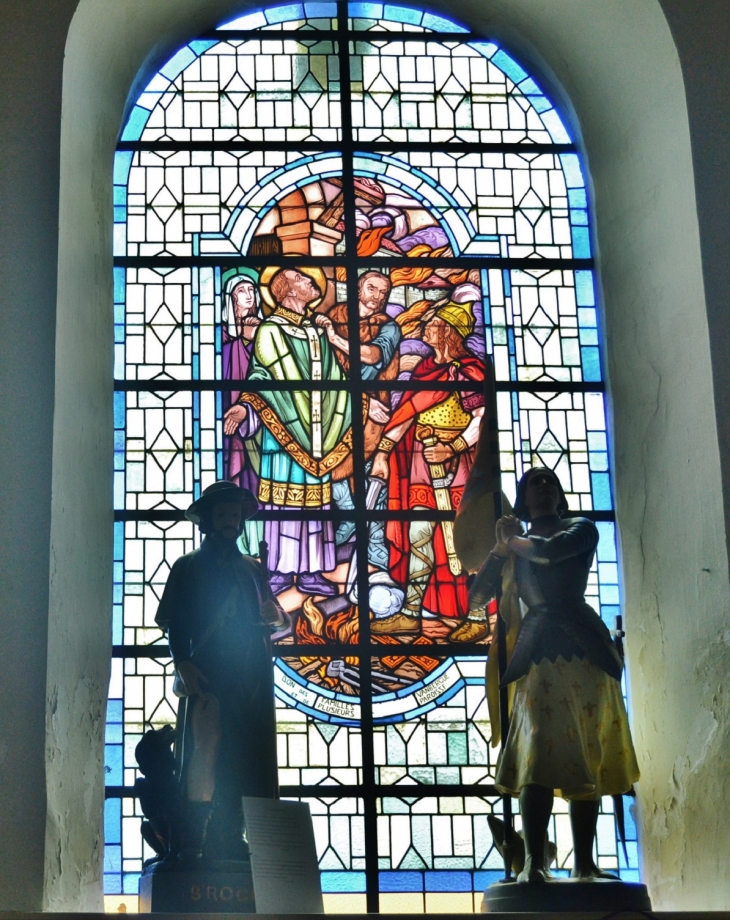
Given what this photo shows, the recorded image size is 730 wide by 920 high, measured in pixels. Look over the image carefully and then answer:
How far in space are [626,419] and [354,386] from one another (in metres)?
0.94

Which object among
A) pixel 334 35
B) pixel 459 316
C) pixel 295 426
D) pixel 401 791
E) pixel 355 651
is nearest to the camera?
pixel 401 791

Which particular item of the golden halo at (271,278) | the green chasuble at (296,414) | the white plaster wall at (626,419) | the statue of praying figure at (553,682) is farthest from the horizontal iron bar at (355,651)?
the golden halo at (271,278)

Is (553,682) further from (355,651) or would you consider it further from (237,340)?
(237,340)

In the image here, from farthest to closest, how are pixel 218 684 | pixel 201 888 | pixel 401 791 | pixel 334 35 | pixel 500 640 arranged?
pixel 334 35
pixel 401 791
pixel 500 640
pixel 218 684
pixel 201 888

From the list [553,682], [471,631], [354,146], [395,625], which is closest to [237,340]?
[354,146]

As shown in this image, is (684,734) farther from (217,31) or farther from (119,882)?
(217,31)

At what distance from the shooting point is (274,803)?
4895 mm

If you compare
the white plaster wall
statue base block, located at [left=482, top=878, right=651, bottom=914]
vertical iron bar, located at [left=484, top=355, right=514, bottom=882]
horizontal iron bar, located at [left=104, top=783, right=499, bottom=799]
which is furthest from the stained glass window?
statue base block, located at [left=482, top=878, right=651, bottom=914]

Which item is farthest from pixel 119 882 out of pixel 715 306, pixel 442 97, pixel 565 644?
pixel 442 97

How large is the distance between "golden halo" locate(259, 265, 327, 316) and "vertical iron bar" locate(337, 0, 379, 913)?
10 cm

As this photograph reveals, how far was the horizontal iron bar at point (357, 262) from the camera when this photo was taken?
21.2 ft

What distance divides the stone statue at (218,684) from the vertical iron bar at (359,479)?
775 mm

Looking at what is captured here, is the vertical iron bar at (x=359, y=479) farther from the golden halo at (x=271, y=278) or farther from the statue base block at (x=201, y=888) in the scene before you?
the statue base block at (x=201, y=888)

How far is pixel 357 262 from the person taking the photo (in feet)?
21.4
